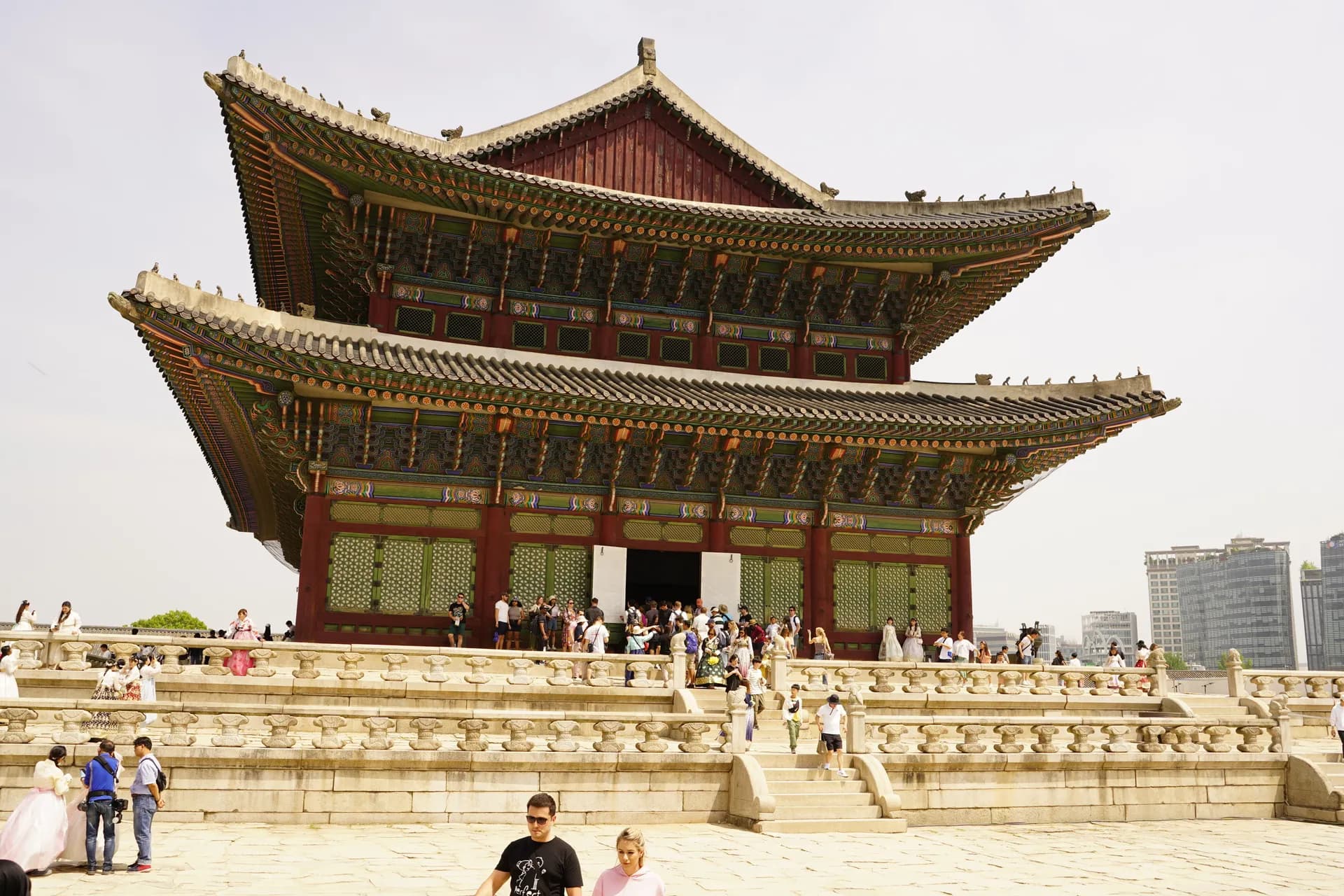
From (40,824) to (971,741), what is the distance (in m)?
13.1

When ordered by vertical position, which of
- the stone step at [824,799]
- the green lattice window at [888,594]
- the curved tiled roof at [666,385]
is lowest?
the stone step at [824,799]

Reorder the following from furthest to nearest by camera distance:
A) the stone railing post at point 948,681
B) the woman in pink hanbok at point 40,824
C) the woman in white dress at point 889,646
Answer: the woman in white dress at point 889,646 < the stone railing post at point 948,681 < the woman in pink hanbok at point 40,824

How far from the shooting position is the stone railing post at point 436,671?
18188 millimetres

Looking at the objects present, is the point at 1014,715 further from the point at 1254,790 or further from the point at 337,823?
the point at 337,823

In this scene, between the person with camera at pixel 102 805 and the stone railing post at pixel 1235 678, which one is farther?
the stone railing post at pixel 1235 678

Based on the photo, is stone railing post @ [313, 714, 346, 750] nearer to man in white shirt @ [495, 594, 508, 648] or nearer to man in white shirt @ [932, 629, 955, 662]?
man in white shirt @ [495, 594, 508, 648]

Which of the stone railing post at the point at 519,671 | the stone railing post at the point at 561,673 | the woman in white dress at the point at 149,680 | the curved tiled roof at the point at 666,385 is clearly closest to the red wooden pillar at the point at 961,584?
the curved tiled roof at the point at 666,385

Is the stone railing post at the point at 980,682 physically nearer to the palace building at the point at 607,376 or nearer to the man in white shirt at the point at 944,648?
the man in white shirt at the point at 944,648

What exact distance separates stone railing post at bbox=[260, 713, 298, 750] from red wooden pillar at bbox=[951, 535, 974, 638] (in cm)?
1708

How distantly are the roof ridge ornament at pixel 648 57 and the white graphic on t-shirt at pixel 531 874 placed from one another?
997 inches

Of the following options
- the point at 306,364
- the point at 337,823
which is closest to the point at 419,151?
the point at 306,364

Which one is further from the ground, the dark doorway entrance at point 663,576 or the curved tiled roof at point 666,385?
the curved tiled roof at point 666,385

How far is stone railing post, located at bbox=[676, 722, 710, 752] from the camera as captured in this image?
53.8ft

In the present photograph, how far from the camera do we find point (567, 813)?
50.4 ft
